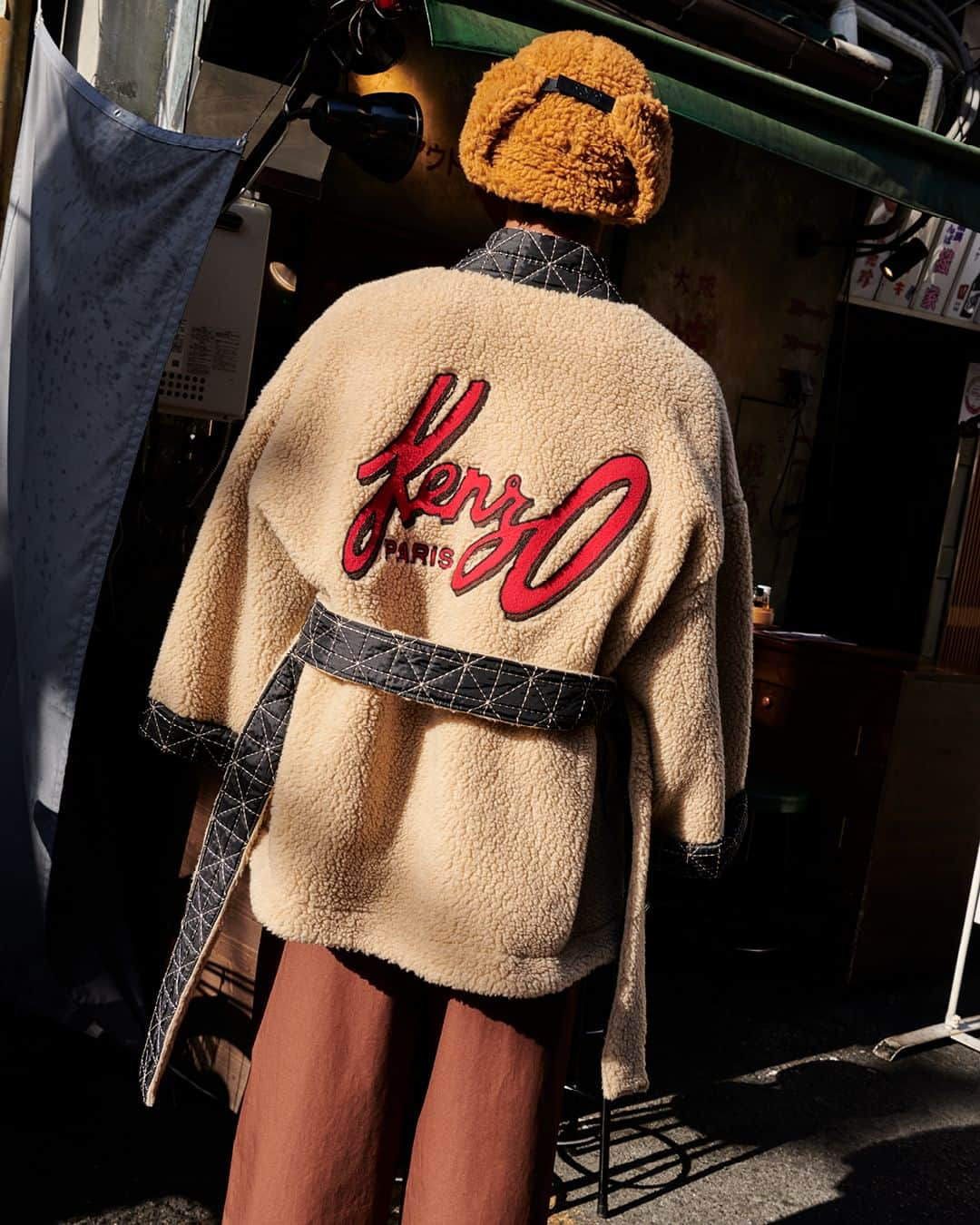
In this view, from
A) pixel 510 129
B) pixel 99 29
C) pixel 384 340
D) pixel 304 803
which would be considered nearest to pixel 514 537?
pixel 384 340

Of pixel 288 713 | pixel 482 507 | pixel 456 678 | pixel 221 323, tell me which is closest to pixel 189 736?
pixel 288 713

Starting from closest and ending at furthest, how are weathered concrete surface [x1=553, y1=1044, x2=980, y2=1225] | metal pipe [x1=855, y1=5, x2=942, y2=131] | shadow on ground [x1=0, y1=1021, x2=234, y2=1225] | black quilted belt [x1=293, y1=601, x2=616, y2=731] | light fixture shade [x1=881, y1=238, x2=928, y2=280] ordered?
1. black quilted belt [x1=293, y1=601, x2=616, y2=731]
2. shadow on ground [x1=0, y1=1021, x2=234, y2=1225]
3. weathered concrete surface [x1=553, y1=1044, x2=980, y2=1225]
4. metal pipe [x1=855, y1=5, x2=942, y2=131]
5. light fixture shade [x1=881, y1=238, x2=928, y2=280]

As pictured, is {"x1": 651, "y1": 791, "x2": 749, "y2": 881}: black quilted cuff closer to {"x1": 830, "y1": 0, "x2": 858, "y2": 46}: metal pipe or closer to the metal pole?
the metal pole

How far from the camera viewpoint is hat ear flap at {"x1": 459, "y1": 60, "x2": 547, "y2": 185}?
1.92 metres

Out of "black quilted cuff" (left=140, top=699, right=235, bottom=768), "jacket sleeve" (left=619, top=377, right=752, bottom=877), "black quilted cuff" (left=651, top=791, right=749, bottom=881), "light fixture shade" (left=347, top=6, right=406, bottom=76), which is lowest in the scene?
"black quilted cuff" (left=651, top=791, right=749, bottom=881)

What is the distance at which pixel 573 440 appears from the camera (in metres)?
1.88

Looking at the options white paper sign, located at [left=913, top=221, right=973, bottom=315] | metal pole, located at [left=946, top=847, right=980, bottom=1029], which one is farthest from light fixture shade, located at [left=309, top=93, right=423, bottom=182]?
white paper sign, located at [left=913, top=221, right=973, bottom=315]

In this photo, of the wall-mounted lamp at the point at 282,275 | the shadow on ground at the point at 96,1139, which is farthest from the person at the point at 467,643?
the wall-mounted lamp at the point at 282,275

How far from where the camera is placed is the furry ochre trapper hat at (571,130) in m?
1.91

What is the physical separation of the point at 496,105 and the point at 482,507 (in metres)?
0.68

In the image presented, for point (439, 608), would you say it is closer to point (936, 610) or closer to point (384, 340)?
point (384, 340)

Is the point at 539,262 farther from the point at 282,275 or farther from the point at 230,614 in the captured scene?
the point at 282,275

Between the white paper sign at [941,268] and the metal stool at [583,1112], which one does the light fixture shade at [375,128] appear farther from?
the white paper sign at [941,268]

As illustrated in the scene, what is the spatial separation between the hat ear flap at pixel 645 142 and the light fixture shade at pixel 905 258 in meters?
5.81
